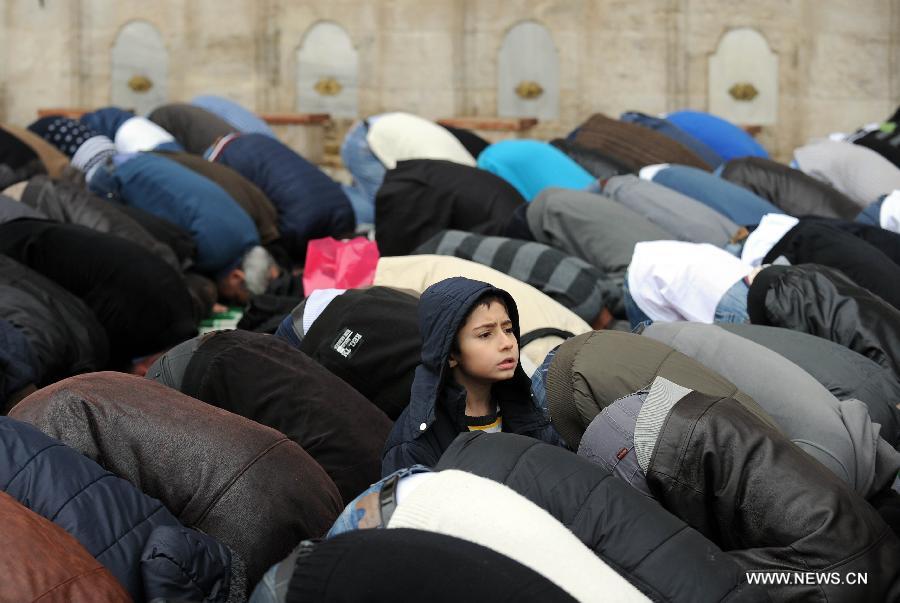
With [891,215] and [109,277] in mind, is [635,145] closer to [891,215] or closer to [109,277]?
[891,215]

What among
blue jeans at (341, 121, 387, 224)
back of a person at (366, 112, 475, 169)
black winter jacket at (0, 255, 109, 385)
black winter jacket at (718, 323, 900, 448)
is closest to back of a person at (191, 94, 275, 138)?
blue jeans at (341, 121, 387, 224)

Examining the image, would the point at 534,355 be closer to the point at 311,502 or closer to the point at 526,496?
the point at 311,502

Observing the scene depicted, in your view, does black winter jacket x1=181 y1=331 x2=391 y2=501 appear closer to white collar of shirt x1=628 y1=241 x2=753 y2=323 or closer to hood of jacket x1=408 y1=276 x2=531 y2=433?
hood of jacket x1=408 y1=276 x2=531 y2=433

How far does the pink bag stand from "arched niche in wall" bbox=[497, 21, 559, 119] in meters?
6.40

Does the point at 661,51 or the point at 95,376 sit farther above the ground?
the point at 661,51

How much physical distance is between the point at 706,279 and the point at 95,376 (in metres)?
2.66

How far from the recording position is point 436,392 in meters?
3.70

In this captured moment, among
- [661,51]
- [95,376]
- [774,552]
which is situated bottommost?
[774,552]

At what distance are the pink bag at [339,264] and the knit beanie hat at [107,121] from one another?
3.29 m

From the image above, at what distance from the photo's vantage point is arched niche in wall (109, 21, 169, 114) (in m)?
12.8

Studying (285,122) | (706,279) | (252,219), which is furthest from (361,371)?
(285,122)

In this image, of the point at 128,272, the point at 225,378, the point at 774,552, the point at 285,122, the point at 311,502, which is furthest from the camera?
the point at 285,122

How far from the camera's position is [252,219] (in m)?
7.66

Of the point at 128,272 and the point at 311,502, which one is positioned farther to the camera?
the point at 128,272
